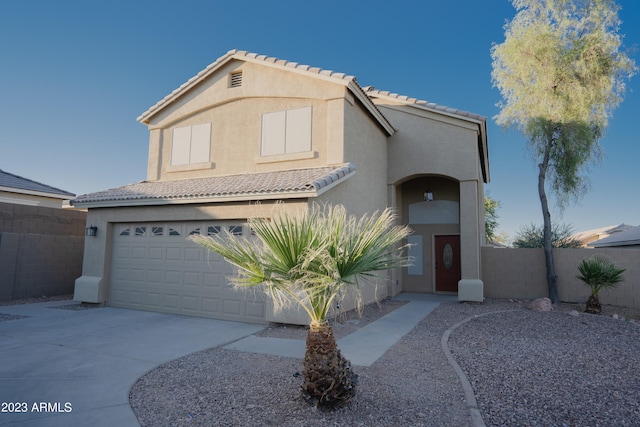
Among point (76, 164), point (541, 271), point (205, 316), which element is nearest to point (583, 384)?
point (205, 316)

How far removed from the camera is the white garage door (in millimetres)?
9953

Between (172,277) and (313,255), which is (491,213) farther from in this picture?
(313,255)

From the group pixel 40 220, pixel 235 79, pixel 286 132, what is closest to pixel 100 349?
pixel 286 132

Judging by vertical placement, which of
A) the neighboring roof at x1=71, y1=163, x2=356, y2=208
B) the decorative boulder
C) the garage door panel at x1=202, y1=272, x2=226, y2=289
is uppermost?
the neighboring roof at x1=71, y1=163, x2=356, y2=208

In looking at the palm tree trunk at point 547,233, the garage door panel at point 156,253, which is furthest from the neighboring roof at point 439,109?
the garage door panel at point 156,253

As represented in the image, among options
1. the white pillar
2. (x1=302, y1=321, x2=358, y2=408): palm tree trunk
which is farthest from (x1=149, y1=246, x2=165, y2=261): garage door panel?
the white pillar

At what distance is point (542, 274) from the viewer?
13922 millimetres

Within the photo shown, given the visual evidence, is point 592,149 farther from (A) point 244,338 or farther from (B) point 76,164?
(B) point 76,164

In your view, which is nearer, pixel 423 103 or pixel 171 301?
pixel 171 301

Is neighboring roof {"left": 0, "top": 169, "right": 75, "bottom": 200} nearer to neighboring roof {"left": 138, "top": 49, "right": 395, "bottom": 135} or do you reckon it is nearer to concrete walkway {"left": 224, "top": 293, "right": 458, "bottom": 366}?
neighboring roof {"left": 138, "top": 49, "right": 395, "bottom": 135}

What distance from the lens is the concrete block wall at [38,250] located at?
1263cm

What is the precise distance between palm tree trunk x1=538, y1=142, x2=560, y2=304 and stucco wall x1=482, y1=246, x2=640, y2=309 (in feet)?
1.28

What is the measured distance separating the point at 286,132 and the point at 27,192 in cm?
1339

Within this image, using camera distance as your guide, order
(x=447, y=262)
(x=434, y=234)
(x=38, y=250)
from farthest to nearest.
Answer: (x=434, y=234) < (x=447, y=262) < (x=38, y=250)
